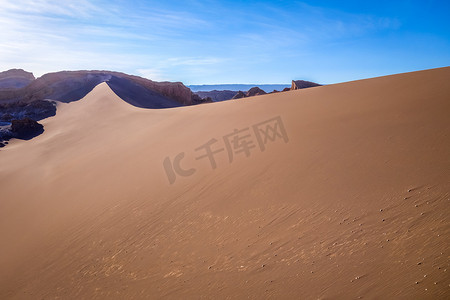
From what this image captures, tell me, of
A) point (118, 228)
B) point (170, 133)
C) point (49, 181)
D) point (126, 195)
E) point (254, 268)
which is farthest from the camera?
point (170, 133)

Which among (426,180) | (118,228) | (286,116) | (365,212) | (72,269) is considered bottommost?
(72,269)

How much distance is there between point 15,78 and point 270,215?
2193 inches

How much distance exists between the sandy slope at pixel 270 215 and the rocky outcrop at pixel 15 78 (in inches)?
1866

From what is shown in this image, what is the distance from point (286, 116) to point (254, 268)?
392 centimetres

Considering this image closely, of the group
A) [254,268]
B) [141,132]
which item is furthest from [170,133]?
[254,268]

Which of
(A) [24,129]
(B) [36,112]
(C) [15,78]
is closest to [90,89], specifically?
(B) [36,112]

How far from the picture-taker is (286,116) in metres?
5.45

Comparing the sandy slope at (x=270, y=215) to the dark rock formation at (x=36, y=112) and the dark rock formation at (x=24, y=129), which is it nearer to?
the dark rock formation at (x=24, y=129)

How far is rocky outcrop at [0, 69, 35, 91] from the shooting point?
134ft

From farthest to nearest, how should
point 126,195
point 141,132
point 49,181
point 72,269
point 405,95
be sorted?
point 141,132 < point 49,181 < point 405,95 < point 126,195 < point 72,269

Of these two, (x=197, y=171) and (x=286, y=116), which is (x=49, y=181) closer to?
(x=197, y=171)

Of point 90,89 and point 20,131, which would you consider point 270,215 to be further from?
point 90,89

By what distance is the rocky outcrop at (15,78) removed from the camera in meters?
40.9

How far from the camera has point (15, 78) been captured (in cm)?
4322
